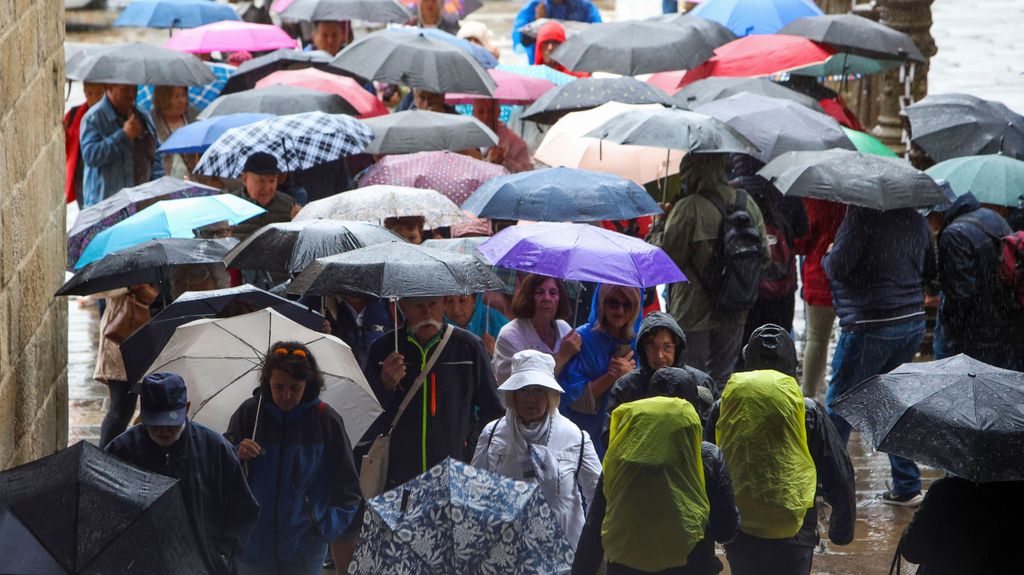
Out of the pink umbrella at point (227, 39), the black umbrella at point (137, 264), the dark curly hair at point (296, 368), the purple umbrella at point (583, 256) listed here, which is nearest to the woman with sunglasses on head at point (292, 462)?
the dark curly hair at point (296, 368)

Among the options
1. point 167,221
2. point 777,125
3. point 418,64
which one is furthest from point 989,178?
point 167,221

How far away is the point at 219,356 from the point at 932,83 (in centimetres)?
1563

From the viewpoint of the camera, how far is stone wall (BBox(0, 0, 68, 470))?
258 inches

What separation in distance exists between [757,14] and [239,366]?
8339 millimetres

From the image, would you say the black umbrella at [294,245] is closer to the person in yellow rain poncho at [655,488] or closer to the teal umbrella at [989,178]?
the person in yellow rain poncho at [655,488]

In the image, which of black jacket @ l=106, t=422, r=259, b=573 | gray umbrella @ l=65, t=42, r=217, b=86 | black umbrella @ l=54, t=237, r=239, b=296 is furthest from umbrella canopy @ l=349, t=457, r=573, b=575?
gray umbrella @ l=65, t=42, r=217, b=86

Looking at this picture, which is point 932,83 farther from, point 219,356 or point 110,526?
point 110,526

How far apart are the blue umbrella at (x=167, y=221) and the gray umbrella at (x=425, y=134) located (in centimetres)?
183

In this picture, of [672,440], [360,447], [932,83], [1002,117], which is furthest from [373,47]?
[932,83]

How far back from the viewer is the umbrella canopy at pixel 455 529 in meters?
5.36

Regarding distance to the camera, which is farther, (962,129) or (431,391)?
(962,129)

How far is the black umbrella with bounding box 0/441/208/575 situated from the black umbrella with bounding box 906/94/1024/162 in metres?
6.81

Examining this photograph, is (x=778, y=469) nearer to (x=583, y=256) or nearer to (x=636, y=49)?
(x=583, y=256)

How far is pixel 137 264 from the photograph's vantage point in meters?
7.65
